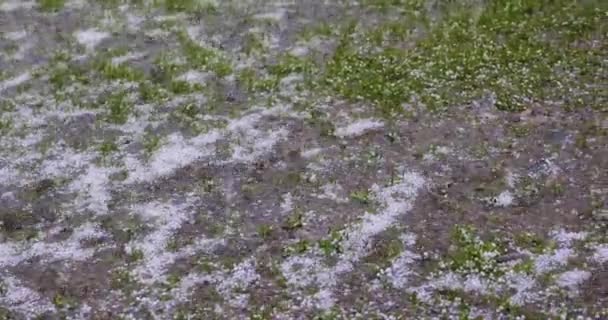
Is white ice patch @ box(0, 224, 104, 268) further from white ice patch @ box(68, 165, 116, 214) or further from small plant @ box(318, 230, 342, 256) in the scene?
small plant @ box(318, 230, 342, 256)

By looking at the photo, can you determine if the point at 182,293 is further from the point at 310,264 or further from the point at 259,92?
the point at 259,92

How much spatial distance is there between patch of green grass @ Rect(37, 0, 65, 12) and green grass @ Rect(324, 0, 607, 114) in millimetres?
3323

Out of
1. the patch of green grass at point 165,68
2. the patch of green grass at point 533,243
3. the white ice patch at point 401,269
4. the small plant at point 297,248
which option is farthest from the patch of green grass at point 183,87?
the patch of green grass at point 533,243

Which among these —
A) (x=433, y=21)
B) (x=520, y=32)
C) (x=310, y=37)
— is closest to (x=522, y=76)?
(x=520, y=32)

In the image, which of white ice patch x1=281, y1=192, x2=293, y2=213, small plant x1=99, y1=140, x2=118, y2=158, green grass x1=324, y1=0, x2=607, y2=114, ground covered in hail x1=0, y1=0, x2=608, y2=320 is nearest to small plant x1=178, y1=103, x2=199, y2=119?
ground covered in hail x1=0, y1=0, x2=608, y2=320

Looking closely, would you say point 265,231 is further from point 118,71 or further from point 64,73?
point 64,73

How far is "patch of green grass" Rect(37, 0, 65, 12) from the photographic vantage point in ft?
31.0

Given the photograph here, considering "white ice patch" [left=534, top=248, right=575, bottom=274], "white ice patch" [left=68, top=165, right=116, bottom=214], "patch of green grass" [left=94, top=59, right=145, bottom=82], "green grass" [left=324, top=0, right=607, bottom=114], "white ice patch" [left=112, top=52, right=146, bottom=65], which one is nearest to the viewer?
"white ice patch" [left=534, top=248, right=575, bottom=274]

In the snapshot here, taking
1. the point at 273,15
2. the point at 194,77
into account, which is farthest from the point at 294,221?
the point at 273,15

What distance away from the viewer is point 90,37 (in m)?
8.69

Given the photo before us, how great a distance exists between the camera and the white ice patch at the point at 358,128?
6.83 meters

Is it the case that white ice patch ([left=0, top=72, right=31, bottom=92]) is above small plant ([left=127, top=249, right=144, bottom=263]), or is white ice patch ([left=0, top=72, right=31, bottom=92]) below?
above

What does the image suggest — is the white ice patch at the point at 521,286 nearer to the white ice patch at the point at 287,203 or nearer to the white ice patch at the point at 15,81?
the white ice patch at the point at 287,203

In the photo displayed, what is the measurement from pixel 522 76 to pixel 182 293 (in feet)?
12.9
